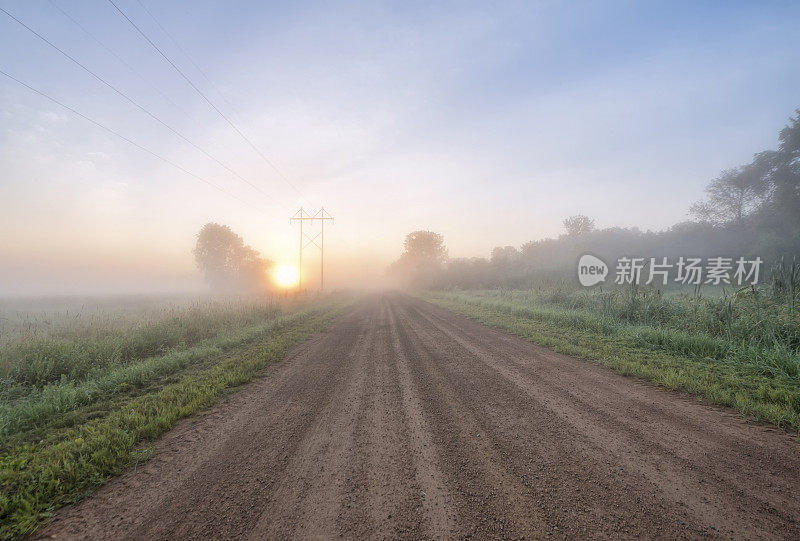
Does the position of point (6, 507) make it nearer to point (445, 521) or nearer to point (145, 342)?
point (445, 521)

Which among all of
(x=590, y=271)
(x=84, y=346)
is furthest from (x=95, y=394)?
(x=590, y=271)

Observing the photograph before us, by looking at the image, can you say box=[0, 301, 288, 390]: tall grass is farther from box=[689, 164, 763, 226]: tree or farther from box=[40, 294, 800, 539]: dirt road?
box=[689, 164, 763, 226]: tree

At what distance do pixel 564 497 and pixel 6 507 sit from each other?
15.7 feet

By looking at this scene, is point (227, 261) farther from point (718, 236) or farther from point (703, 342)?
point (718, 236)

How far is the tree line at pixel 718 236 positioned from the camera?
105ft

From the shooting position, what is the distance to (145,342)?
812 centimetres

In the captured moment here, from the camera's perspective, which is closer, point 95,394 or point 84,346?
point 95,394

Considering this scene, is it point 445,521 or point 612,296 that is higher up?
point 612,296

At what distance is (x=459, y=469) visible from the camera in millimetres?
2871

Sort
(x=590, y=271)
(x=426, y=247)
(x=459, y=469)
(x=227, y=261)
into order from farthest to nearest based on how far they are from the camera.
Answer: (x=426, y=247) < (x=227, y=261) < (x=590, y=271) < (x=459, y=469)

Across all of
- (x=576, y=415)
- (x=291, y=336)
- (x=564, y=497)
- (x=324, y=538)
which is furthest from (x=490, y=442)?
(x=291, y=336)

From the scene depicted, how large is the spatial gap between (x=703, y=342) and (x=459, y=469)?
786cm

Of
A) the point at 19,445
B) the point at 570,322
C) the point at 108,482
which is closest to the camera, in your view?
the point at 108,482

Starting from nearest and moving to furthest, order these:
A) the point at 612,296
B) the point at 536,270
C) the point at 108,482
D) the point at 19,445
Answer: the point at 108,482, the point at 19,445, the point at 612,296, the point at 536,270
